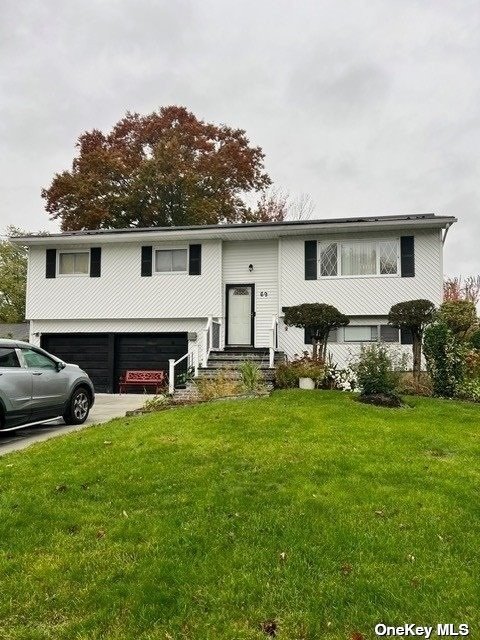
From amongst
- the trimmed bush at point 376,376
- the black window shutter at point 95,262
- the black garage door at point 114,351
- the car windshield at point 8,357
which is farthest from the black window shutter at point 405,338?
the car windshield at point 8,357

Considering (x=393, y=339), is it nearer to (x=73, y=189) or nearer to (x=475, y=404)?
(x=475, y=404)

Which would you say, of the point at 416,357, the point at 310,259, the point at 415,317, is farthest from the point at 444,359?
the point at 310,259

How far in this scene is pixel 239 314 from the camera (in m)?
16.5

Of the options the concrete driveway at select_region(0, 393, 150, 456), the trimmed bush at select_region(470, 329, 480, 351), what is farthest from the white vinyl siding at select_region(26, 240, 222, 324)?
the trimmed bush at select_region(470, 329, 480, 351)

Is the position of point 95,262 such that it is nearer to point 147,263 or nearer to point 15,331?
point 147,263

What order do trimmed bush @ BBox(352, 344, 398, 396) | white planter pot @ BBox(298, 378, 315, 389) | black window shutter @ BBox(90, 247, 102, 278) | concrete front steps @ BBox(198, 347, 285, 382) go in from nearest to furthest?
1. trimmed bush @ BBox(352, 344, 398, 396)
2. white planter pot @ BBox(298, 378, 315, 389)
3. concrete front steps @ BBox(198, 347, 285, 382)
4. black window shutter @ BBox(90, 247, 102, 278)

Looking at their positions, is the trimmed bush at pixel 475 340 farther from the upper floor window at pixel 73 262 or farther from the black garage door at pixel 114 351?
the upper floor window at pixel 73 262

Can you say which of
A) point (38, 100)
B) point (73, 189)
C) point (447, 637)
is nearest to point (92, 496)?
point (447, 637)

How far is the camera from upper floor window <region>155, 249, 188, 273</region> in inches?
662

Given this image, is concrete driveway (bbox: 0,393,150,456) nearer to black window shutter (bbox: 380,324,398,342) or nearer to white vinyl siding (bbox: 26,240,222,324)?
white vinyl siding (bbox: 26,240,222,324)

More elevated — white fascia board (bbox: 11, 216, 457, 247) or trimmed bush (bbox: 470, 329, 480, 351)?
white fascia board (bbox: 11, 216, 457, 247)

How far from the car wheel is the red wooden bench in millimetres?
6237

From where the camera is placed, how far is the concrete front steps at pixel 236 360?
41.3ft

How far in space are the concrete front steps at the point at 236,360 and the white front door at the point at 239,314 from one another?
779mm
